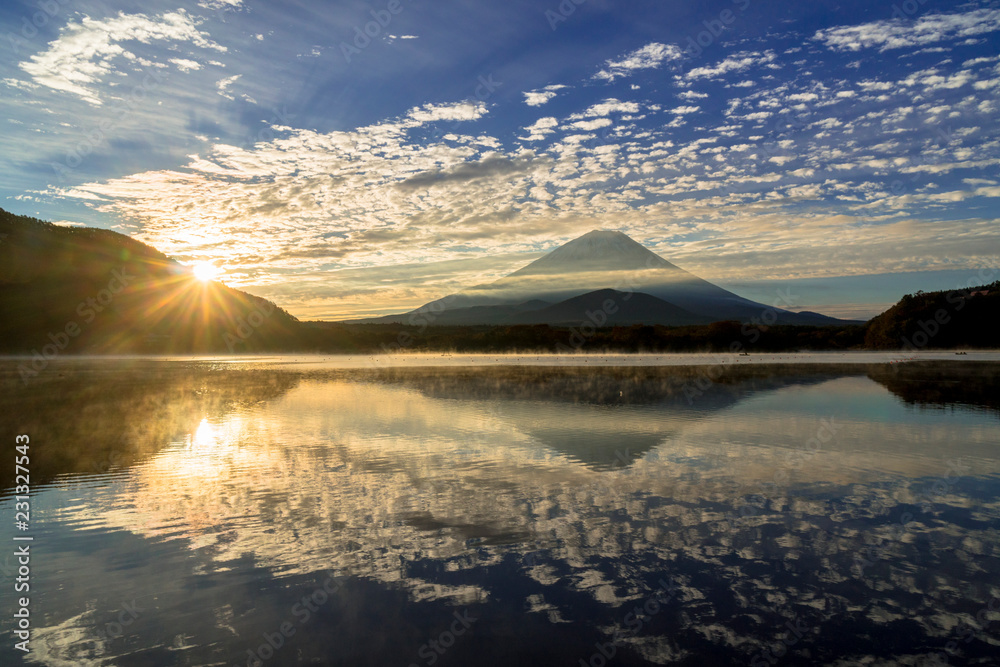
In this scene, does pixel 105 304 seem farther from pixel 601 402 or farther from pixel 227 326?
pixel 601 402

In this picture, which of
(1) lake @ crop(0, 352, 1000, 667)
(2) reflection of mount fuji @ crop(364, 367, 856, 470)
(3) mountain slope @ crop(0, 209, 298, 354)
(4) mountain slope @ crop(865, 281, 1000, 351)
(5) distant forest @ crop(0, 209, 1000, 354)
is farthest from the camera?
(3) mountain slope @ crop(0, 209, 298, 354)

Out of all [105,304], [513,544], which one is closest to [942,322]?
[513,544]

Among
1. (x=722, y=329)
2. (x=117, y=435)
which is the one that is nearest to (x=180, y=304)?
(x=722, y=329)

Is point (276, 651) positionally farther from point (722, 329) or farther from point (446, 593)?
point (722, 329)

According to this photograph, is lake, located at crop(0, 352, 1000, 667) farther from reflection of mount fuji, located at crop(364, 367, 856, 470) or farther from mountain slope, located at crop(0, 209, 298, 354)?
mountain slope, located at crop(0, 209, 298, 354)

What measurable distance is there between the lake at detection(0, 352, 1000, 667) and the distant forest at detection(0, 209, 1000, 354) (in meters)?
74.1

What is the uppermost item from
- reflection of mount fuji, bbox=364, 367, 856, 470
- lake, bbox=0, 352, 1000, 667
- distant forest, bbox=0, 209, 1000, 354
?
distant forest, bbox=0, 209, 1000, 354

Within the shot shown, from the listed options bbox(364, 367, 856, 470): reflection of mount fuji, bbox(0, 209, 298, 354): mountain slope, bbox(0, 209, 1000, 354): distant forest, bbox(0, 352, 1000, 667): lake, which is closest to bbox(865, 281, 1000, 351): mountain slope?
bbox(0, 209, 1000, 354): distant forest

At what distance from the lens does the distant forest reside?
9344cm

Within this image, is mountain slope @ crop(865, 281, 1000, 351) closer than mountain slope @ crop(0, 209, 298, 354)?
Yes

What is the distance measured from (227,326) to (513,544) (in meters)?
151

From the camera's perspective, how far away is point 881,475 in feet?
39.8

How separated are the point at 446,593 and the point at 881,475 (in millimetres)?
10030

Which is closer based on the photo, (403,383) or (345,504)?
(345,504)
